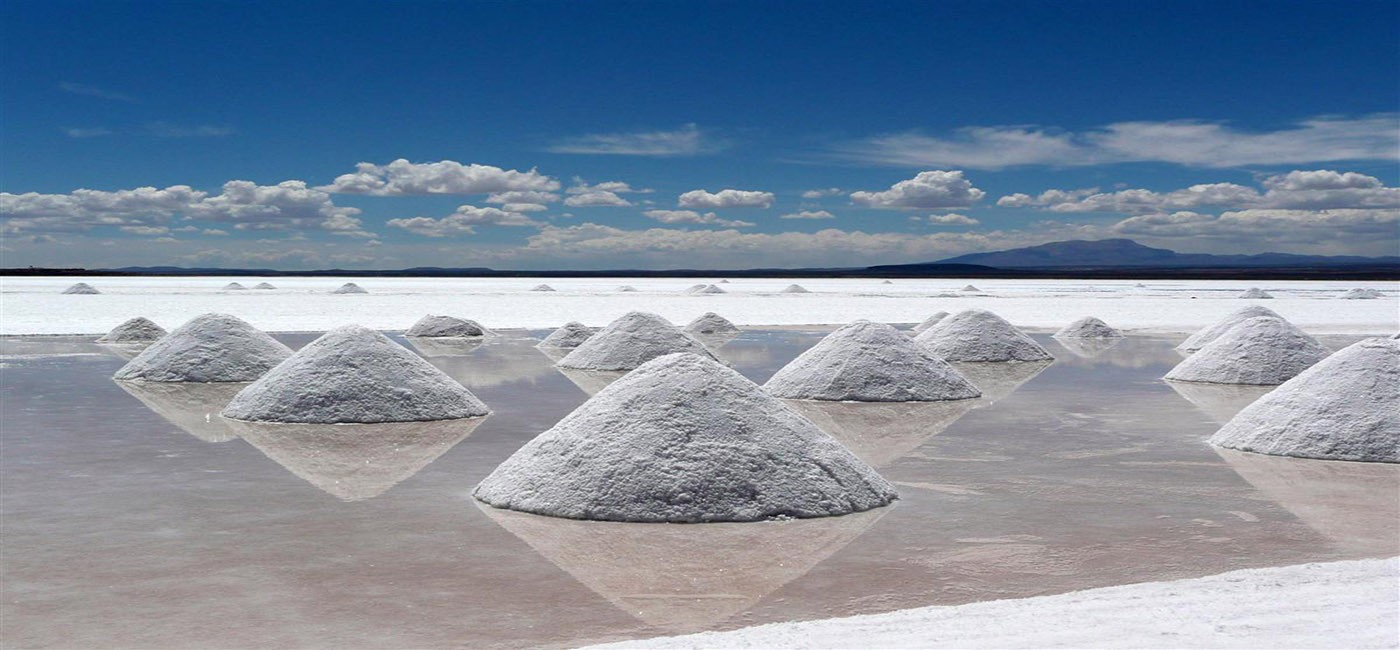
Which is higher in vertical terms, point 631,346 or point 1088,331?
point 631,346

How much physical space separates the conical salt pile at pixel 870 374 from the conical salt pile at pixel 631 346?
7.65 ft

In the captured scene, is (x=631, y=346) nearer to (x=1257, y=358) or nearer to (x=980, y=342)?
(x=980, y=342)

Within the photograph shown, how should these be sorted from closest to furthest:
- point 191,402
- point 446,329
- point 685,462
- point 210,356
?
1. point 685,462
2. point 191,402
3. point 210,356
4. point 446,329

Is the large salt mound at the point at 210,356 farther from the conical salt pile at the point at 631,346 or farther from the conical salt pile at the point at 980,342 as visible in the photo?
the conical salt pile at the point at 980,342

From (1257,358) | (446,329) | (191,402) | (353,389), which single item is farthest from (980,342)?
(191,402)

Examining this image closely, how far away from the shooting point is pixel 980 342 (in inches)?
613

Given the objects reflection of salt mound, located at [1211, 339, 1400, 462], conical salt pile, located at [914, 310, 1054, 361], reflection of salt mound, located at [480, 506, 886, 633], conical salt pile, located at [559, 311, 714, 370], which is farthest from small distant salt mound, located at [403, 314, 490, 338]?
reflection of salt mound, located at [480, 506, 886, 633]

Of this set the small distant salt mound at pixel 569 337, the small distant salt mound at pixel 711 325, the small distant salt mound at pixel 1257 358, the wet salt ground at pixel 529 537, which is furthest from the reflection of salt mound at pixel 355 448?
the small distant salt mound at pixel 711 325

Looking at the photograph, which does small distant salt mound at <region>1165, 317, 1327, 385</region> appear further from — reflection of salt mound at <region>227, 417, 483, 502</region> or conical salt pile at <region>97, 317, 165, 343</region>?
conical salt pile at <region>97, 317, 165, 343</region>

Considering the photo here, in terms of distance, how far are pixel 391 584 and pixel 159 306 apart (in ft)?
106

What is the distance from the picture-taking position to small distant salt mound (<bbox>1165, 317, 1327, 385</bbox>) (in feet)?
41.4

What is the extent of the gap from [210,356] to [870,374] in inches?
251

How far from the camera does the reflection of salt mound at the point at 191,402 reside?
875 centimetres

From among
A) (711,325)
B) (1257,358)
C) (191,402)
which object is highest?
(1257,358)
